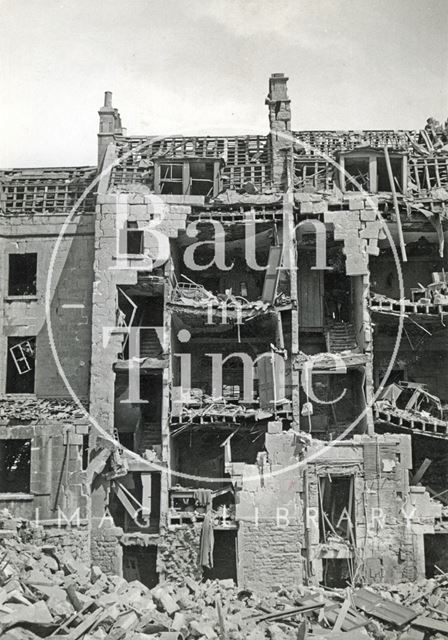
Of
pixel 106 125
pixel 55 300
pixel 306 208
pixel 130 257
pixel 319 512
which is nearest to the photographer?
pixel 319 512

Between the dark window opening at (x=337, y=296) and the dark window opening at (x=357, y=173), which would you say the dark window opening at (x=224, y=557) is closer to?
the dark window opening at (x=337, y=296)

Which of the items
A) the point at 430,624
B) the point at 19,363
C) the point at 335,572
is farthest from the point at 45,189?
the point at 430,624

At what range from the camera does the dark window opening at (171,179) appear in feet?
106

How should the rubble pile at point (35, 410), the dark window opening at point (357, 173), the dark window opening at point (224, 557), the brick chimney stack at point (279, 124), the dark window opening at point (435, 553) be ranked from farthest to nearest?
1. the brick chimney stack at point (279, 124)
2. the dark window opening at point (357, 173)
3. the dark window opening at point (224, 557)
4. the rubble pile at point (35, 410)
5. the dark window opening at point (435, 553)

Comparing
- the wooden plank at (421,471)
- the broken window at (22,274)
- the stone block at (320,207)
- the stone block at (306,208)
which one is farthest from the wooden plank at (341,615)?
the broken window at (22,274)

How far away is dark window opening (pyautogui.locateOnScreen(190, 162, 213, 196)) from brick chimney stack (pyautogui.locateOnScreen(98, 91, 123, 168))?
13.4ft

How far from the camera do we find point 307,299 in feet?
108

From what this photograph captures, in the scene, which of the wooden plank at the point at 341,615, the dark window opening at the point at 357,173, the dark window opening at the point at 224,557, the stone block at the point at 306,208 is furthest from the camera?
the dark window opening at the point at 357,173

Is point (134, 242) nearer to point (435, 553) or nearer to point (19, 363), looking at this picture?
point (19, 363)

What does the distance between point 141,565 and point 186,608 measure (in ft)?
28.2

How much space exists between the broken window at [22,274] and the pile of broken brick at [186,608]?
41.3ft

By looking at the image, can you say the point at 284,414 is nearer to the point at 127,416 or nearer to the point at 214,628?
the point at 127,416

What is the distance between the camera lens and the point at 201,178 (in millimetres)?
32781

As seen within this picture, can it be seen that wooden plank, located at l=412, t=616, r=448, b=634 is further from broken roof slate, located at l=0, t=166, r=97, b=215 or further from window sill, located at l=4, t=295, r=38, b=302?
broken roof slate, located at l=0, t=166, r=97, b=215
